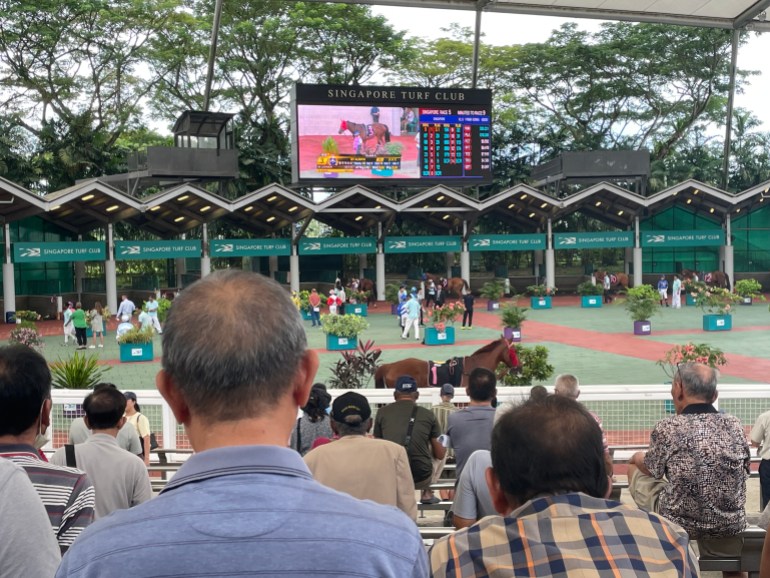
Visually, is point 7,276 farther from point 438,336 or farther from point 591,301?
point 591,301

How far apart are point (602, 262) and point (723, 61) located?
13.8m

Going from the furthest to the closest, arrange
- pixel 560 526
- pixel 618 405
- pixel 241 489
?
pixel 618 405
pixel 560 526
pixel 241 489

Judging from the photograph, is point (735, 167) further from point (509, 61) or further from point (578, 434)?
point (578, 434)

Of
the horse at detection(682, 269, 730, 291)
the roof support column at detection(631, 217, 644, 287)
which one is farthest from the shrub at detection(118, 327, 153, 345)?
the horse at detection(682, 269, 730, 291)

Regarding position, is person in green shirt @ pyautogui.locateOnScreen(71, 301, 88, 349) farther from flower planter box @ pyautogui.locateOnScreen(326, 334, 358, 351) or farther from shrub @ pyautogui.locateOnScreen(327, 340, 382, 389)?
shrub @ pyautogui.locateOnScreen(327, 340, 382, 389)

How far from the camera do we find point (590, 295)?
32.9m

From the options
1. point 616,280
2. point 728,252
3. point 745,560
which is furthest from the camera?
point 728,252

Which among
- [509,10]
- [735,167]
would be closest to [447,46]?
[735,167]

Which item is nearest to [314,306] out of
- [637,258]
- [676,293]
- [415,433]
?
[676,293]

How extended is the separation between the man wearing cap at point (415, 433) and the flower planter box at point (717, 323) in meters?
19.7

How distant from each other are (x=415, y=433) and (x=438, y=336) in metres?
16.5

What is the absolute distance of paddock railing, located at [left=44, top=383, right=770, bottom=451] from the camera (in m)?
8.86

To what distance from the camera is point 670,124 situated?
171ft

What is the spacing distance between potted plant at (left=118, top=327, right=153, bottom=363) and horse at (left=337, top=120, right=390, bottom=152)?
11433 mm
